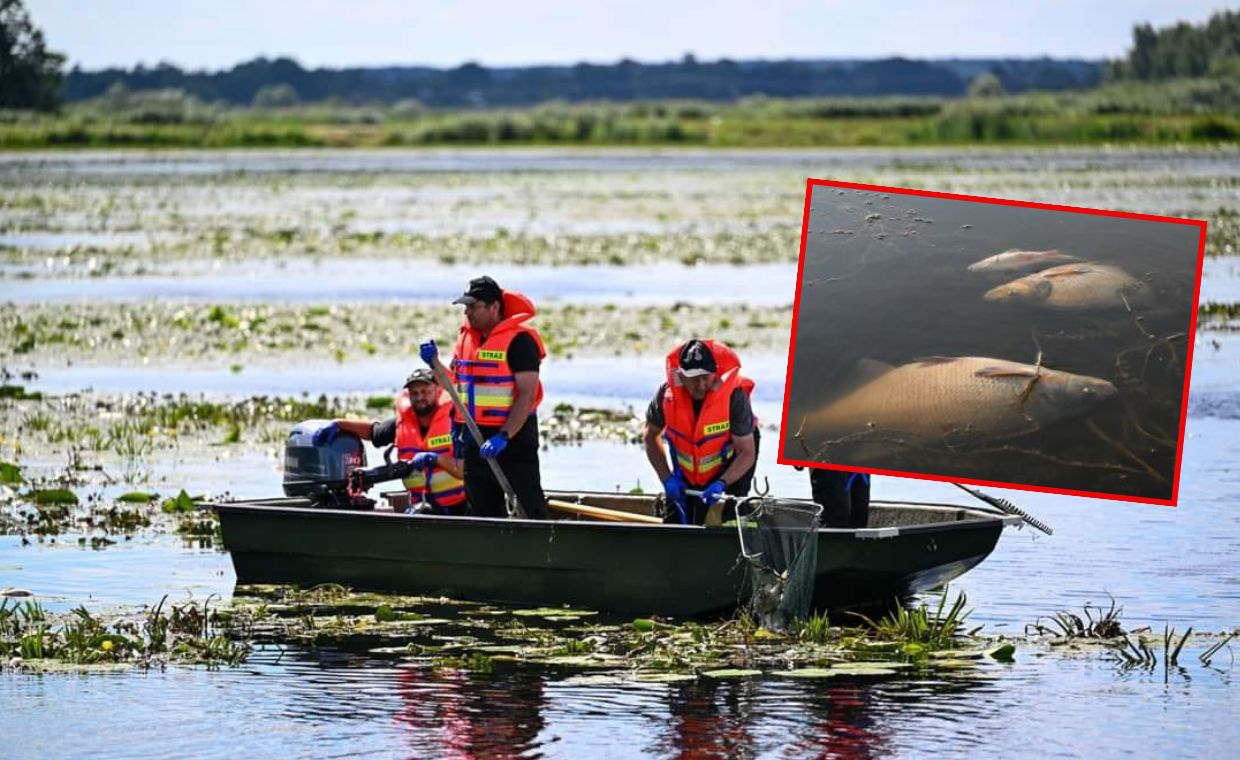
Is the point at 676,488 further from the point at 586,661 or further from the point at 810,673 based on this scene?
the point at 810,673

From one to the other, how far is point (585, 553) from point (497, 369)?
1261 mm

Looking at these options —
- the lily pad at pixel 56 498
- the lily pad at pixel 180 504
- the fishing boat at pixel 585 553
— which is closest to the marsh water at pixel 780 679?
the fishing boat at pixel 585 553

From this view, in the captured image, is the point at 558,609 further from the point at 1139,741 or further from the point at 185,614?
the point at 1139,741

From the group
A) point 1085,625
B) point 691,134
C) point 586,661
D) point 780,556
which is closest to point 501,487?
point 586,661

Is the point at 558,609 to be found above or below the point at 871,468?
below

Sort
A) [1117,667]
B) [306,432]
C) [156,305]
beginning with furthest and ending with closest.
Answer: [156,305] → [306,432] → [1117,667]

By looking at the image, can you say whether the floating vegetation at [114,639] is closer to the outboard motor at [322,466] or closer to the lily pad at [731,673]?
the outboard motor at [322,466]

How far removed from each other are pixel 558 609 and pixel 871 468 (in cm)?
249

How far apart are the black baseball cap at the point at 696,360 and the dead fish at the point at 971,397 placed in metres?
1.13

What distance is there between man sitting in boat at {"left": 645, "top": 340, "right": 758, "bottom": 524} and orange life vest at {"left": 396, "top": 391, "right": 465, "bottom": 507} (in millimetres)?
1692

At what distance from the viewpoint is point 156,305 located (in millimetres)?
34000

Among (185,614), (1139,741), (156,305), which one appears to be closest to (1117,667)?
(1139,741)

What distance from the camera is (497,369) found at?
14.3 meters

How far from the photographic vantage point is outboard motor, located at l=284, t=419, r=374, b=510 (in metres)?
15.3
